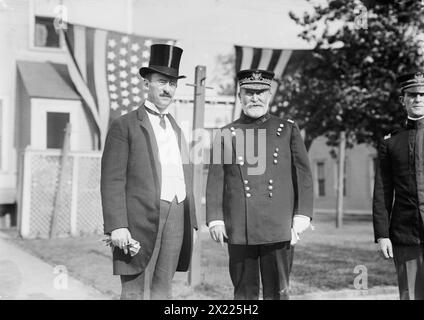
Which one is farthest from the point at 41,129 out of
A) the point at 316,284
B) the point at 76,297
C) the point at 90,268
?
the point at 316,284

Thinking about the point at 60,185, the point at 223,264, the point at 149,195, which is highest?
the point at 149,195

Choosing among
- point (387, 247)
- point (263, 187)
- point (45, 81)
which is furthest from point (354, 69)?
point (263, 187)

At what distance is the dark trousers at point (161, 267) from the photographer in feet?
9.79

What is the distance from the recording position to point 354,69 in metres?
7.80

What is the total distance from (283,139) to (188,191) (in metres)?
0.61

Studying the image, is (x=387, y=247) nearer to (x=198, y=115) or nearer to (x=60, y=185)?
(x=198, y=115)

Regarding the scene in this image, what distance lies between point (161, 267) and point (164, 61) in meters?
1.13

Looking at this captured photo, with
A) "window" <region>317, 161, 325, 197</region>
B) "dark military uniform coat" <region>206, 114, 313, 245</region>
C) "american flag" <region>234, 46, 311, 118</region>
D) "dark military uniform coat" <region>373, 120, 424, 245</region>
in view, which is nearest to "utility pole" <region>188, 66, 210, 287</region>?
"american flag" <region>234, 46, 311, 118</region>

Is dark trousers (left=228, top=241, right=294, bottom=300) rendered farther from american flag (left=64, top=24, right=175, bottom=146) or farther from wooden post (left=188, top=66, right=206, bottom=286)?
american flag (left=64, top=24, right=175, bottom=146)

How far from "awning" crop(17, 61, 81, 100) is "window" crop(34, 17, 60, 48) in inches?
11.1

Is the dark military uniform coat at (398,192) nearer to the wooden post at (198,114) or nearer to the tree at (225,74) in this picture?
the wooden post at (198,114)

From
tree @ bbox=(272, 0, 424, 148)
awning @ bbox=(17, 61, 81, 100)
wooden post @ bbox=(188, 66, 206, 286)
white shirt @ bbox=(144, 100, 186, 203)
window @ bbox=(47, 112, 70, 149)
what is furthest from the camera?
tree @ bbox=(272, 0, 424, 148)

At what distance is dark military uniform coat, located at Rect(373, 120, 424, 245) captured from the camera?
3108 mm

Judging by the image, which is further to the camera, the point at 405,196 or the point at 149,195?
the point at 405,196
